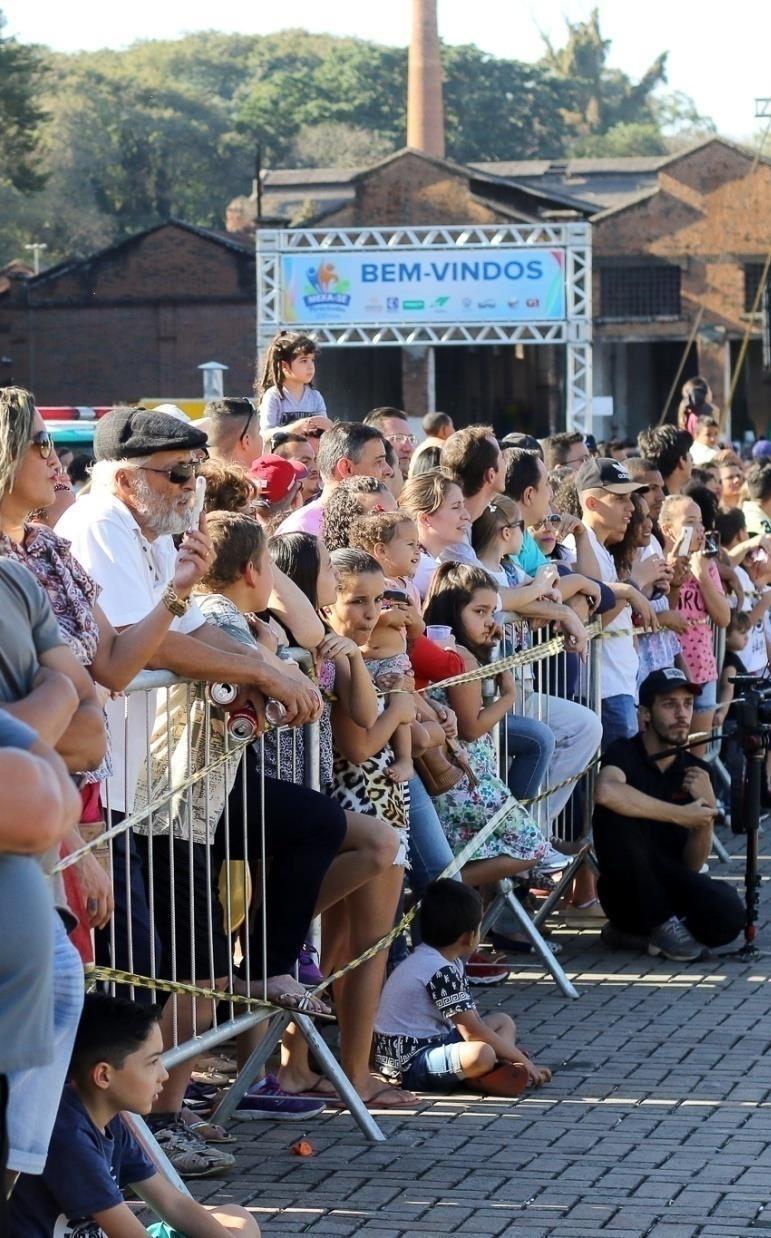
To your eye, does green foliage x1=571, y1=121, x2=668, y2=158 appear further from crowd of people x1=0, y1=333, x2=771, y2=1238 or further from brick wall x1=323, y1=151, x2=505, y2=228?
crowd of people x1=0, y1=333, x2=771, y2=1238

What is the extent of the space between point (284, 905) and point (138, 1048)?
5.11 ft

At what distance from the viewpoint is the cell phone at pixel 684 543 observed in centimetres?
1037

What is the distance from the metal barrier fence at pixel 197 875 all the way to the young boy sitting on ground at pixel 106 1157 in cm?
37

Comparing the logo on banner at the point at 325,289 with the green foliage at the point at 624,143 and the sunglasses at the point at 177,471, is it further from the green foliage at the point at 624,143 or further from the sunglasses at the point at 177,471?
the green foliage at the point at 624,143

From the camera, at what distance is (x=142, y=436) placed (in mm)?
5398

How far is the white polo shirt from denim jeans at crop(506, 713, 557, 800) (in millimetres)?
2679

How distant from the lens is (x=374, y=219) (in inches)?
2096

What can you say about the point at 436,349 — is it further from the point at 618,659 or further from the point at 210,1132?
the point at 210,1132

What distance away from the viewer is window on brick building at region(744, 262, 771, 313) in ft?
171

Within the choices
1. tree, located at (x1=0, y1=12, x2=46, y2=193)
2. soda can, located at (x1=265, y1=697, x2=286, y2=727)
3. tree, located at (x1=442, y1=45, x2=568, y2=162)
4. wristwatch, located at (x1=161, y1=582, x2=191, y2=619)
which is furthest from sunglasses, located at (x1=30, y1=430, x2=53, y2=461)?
tree, located at (x1=442, y1=45, x2=568, y2=162)

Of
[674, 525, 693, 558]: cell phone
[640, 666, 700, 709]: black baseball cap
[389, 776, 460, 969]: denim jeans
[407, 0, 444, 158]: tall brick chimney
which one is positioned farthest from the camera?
[407, 0, 444, 158]: tall brick chimney

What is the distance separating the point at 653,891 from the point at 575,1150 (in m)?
2.67

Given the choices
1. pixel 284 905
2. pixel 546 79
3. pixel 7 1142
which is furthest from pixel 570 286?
pixel 546 79

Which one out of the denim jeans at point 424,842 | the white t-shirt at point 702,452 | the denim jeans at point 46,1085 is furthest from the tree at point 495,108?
the denim jeans at point 46,1085
